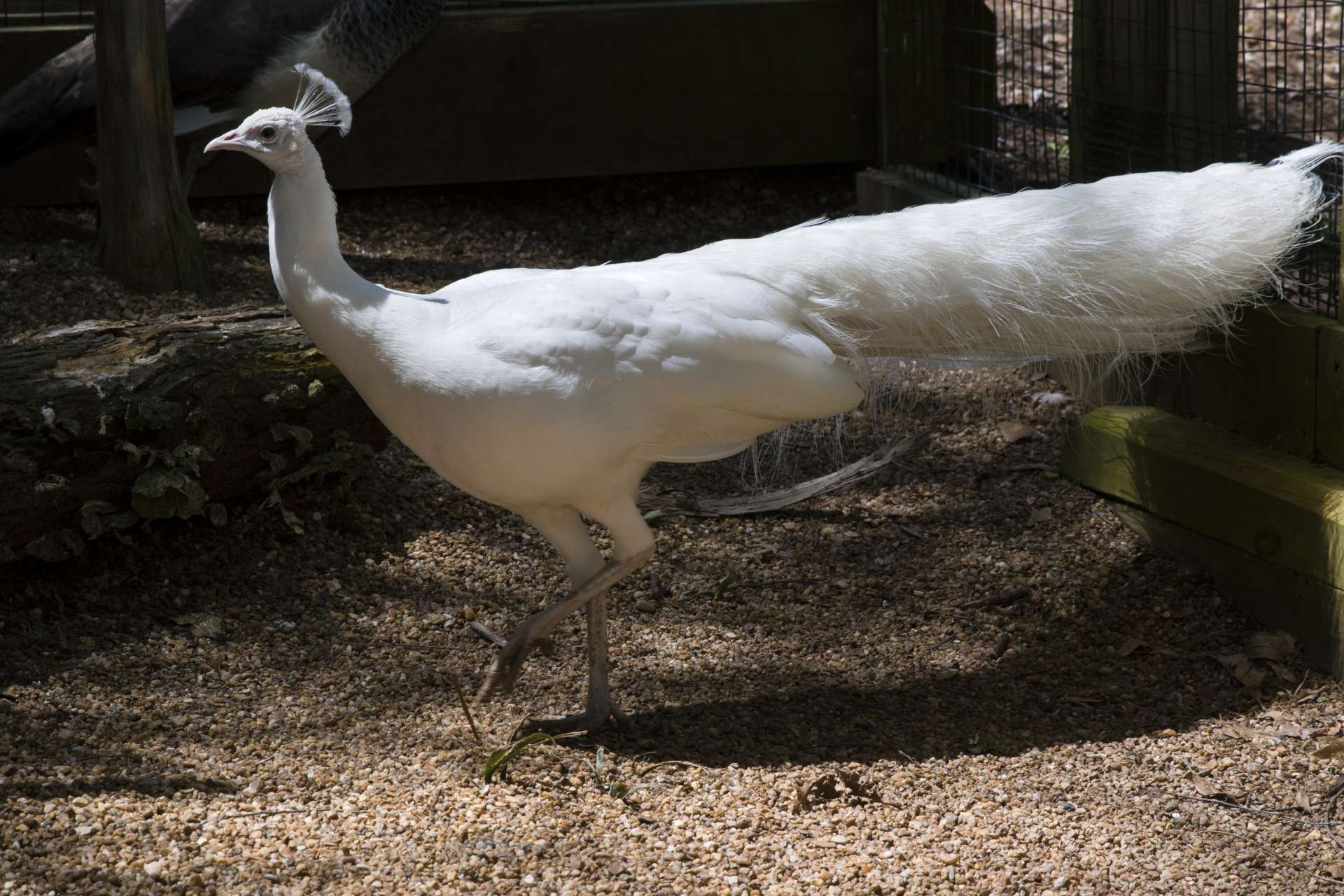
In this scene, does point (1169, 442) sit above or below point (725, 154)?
below

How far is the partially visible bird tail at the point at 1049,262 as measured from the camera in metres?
3.56

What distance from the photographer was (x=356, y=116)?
6.99 metres

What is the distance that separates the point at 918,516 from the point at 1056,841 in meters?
1.95

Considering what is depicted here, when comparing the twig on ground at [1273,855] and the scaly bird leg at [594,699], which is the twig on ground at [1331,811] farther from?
the scaly bird leg at [594,699]

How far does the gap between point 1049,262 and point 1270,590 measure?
1.16 metres

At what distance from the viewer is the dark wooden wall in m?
7.01

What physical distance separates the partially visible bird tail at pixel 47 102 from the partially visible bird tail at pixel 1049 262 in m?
3.84

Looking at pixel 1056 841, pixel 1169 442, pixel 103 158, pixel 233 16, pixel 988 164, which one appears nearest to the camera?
pixel 1056 841

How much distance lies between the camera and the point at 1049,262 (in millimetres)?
3602

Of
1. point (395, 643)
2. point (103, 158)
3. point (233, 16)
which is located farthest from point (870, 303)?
point (233, 16)

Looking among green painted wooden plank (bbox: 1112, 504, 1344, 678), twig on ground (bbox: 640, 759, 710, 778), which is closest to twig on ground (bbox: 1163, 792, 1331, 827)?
green painted wooden plank (bbox: 1112, 504, 1344, 678)

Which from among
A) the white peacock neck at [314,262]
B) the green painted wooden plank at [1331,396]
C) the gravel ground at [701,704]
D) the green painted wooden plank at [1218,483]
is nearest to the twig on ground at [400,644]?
the gravel ground at [701,704]

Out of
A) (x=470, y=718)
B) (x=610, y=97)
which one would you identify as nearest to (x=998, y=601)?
(x=470, y=718)

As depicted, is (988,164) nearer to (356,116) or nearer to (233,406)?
(356,116)
